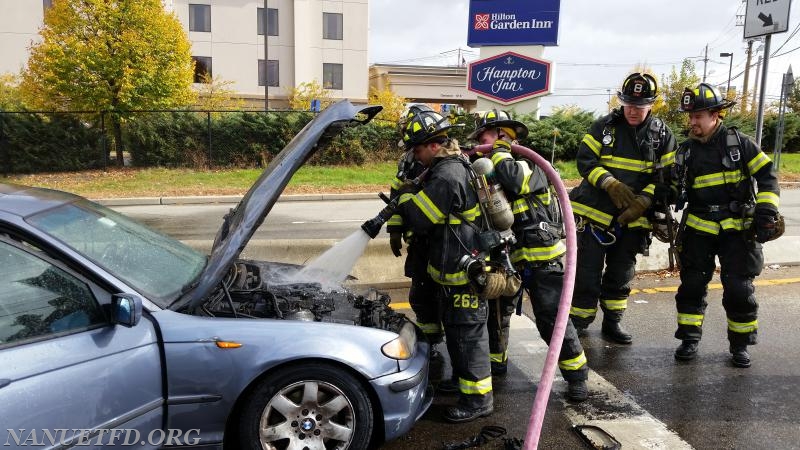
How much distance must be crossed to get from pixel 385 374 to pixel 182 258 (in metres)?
1.30

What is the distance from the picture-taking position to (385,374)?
283 cm

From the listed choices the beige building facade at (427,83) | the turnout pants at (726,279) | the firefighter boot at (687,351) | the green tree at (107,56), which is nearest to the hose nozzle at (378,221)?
the turnout pants at (726,279)

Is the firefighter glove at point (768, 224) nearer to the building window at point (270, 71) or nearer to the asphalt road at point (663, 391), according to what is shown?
the asphalt road at point (663, 391)

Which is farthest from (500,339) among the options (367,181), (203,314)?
(367,181)

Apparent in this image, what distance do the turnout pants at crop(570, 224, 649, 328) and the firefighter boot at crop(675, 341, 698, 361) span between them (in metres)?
0.53

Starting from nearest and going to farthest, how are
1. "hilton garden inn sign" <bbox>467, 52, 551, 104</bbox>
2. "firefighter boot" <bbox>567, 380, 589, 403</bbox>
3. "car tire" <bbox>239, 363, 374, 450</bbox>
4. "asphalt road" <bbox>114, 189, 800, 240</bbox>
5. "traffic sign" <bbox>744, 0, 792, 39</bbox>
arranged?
"car tire" <bbox>239, 363, 374, 450</bbox>, "firefighter boot" <bbox>567, 380, 589, 403</bbox>, "traffic sign" <bbox>744, 0, 792, 39</bbox>, "asphalt road" <bbox>114, 189, 800, 240</bbox>, "hilton garden inn sign" <bbox>467, 52, 551, 104</bbox>

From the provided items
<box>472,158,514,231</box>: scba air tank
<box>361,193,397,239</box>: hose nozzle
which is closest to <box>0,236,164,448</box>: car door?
<box>361,193,397,239</box>: hose nozzle

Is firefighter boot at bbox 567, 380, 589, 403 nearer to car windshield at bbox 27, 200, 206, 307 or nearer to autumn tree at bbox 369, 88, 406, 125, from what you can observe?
car windshield at bbox 27, 200, 206, 307

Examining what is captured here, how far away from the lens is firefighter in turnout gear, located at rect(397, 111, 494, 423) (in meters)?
3.41

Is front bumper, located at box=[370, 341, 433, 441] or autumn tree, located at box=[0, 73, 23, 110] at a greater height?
autumn tree, located at box=[0, 73, 23, 110]

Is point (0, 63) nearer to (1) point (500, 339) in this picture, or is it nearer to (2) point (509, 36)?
(2) point (509, 36)

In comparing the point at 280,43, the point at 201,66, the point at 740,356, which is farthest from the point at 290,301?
the point at 280,43

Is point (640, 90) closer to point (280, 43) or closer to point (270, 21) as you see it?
point (280, 43)

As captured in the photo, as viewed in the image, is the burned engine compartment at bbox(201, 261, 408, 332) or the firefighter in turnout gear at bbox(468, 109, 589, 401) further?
the firefighter in turnout gear at bbox(468, 109, 589, 401)
